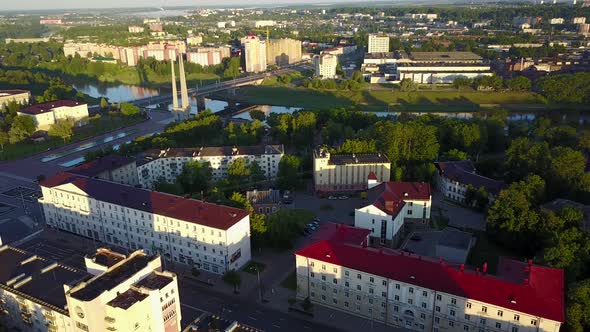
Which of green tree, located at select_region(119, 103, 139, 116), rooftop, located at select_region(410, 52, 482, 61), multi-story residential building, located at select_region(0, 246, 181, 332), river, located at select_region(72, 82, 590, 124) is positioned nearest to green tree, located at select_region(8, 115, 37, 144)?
green tree, located at select_region(119, 103, 139, 116)

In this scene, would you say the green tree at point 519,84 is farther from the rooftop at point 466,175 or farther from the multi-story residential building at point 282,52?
the multi-story residential building at point 282,52

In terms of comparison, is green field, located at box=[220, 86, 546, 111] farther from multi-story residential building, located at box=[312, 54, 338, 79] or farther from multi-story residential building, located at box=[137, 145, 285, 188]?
multi-story residential building, located at box=[137, 145, 285, 188]

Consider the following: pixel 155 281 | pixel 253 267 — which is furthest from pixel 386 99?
pixel 155 281

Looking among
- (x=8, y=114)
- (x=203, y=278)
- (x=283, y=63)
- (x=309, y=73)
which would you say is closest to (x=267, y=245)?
(x=203, y=278)

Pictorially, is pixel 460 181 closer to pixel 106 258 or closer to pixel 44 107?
pixel 106 258

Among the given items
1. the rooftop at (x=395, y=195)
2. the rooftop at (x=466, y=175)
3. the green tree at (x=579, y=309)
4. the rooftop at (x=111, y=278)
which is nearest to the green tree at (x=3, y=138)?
the rooftop at (x=111, y=278)

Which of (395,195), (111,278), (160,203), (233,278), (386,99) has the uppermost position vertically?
(111,278)
